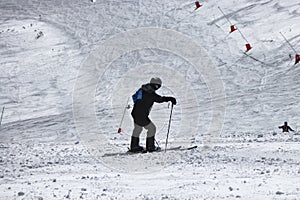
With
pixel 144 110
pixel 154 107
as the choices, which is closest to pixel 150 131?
pixel 144 110

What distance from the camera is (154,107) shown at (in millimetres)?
21578

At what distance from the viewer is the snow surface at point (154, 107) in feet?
22.9

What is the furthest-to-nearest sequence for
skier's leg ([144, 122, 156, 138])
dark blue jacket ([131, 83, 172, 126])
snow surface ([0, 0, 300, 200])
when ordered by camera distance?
skier's leg ([144, 122, 156, 138]) → dark blue jacket ([131, 83, 172, 126]) → snow surface ([0, 0, 300, 200])

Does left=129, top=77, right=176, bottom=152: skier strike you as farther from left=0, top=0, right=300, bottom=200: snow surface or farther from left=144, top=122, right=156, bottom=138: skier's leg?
left=0, top=0, right=300, bottom=200: snow surface

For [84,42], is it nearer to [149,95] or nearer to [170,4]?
[170,4]

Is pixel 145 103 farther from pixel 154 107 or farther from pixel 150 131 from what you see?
pixel 154 107

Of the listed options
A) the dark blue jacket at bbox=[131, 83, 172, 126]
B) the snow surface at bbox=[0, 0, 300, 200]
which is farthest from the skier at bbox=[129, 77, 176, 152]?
the snow surface at bbox=[0, 0, 300, 200]

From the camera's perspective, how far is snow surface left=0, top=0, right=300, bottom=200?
696 centimetres

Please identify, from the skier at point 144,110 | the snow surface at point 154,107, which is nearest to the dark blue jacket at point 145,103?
the skier at point 144,110

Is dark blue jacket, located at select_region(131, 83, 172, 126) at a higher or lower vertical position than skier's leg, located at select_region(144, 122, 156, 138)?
higher

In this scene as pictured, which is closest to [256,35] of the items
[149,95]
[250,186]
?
[149,95]

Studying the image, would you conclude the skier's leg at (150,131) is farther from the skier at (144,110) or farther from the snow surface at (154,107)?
the snow surface at (154,107)

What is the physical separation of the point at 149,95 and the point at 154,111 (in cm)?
1011

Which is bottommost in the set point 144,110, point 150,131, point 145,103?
point 150,131
